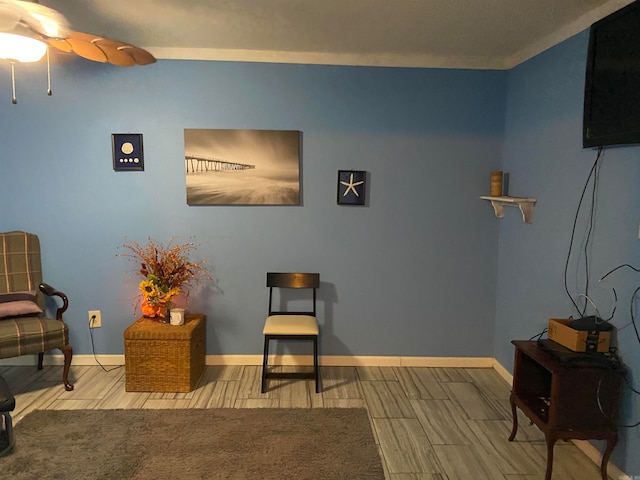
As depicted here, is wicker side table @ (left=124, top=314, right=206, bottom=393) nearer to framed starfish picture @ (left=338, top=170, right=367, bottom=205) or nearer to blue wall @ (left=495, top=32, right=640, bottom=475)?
framed starfish picture @ (left=338, top=170, right=367, bottom=205)

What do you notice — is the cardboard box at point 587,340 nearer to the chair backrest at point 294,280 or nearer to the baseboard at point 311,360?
the baseboard at point 311,360

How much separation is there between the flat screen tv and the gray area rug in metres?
2.06

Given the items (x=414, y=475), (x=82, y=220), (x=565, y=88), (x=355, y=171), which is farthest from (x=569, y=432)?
(x=82, y=220)

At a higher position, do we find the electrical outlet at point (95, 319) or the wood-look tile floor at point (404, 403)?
the electrical outlet at point (95, 319)

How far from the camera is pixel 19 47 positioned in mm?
2029

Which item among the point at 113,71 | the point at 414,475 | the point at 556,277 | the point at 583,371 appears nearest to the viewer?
the point at 583,371

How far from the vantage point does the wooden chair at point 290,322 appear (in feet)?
10.1

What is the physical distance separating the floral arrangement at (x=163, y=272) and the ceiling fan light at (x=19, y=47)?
5.05 feet

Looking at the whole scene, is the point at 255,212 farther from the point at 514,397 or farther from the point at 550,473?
the point at 550,473

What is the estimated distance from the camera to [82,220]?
11.3ft

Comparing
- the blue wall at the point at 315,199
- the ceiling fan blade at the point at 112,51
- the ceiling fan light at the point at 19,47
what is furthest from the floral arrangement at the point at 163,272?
the ceiling fan light at the point at 19,47

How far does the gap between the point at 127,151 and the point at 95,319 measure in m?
1.35

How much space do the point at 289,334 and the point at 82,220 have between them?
72.6 inches

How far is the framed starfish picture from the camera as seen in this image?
3457 millimetres
